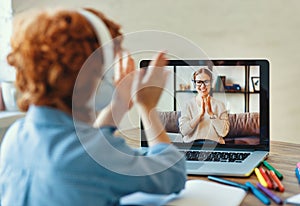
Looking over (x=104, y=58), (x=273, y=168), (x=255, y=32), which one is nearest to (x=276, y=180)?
(x=273, y=168)

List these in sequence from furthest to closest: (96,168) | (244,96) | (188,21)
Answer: (188,21), (244,96), (96,168)

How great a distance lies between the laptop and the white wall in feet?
4.33

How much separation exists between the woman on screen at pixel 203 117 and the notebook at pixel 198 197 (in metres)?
0.31

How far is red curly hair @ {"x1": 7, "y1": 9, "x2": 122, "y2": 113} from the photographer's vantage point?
575 millimetres

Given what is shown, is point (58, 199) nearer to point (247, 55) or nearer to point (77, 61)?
point (77, 61)

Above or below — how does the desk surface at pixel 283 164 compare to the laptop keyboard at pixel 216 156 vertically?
below

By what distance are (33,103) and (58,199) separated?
147mm

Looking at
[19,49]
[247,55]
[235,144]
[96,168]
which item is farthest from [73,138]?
[247,55]

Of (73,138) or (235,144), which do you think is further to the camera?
(235,144)

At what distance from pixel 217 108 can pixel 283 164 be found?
24 centimetres

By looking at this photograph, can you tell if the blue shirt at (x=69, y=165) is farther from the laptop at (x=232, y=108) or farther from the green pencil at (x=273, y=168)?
the laptop at (x=232, y=108)

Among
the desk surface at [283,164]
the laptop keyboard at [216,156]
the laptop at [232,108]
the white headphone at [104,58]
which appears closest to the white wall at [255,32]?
the desk surface at [283,164]

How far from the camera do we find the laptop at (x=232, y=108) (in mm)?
1191

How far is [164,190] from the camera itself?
0.65 meters
